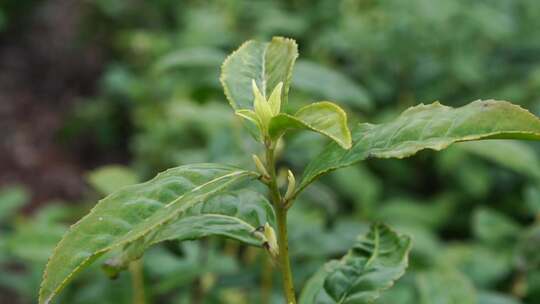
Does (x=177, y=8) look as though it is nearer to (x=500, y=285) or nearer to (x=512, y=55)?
(x=512, y=55)

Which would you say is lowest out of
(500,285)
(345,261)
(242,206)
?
(500,285)

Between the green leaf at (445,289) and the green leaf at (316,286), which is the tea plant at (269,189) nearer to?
the green leaf at (316,286)

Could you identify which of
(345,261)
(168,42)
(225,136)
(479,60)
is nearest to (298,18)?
(168,42)

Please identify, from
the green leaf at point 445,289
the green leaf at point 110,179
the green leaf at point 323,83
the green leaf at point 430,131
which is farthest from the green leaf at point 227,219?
the green leaf at point 323,83

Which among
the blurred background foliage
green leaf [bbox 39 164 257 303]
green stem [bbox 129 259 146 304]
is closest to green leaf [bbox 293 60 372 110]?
the blurred background foliage

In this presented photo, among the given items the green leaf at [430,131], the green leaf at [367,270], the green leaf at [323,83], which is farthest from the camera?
the green leaf at [323,83]

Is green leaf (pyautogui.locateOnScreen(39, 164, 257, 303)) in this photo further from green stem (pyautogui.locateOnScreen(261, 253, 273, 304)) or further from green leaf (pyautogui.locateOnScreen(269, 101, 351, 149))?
green stem (pyautogui.locateOnScreen(261, 253, 273, 304))
